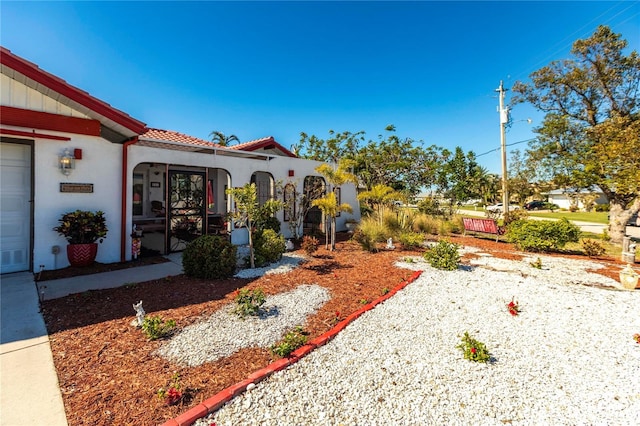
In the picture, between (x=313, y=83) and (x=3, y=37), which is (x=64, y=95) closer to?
(x=3, y=37)

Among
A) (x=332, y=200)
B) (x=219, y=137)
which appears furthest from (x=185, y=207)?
(x=219, y=137)

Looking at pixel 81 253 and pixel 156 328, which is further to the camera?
pixel 81 253

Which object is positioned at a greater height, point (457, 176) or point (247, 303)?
point (457, 176)

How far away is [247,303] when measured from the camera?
13.4 feet

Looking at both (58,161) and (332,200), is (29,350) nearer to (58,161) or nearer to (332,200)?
(58,161)

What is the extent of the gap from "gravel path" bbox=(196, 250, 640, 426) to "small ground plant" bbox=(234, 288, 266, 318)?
130 cm

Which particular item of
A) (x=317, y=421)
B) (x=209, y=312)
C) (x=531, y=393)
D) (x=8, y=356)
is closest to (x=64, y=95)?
(x=8, y=356)

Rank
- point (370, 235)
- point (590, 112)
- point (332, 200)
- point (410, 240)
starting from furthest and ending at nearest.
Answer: point (590, 112) < point (370, 235) < point (410, 240) < point (332, 200)

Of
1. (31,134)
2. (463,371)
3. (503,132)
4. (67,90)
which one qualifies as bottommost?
(463,371)

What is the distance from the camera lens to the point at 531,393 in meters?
2.63

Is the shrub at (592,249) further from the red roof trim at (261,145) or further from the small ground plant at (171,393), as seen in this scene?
the red roof trim at (261,145)

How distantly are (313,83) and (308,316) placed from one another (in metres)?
15.8

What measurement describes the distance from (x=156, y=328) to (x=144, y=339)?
0.20 meters

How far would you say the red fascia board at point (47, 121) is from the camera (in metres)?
5.38
